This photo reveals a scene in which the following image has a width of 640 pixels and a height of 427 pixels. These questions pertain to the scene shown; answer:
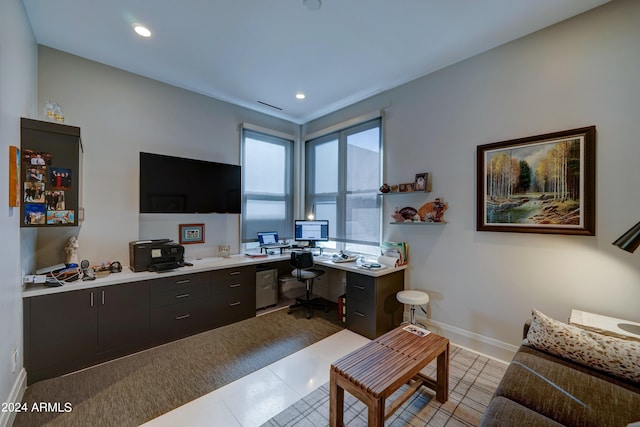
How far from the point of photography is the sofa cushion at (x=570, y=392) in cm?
125

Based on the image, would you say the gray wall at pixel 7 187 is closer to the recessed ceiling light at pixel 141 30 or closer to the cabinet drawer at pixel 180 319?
the recessed ceiling light at pixel 141 30

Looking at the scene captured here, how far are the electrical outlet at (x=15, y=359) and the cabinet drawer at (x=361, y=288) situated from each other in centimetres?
289

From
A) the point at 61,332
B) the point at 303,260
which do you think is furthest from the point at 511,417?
the point at 61,332

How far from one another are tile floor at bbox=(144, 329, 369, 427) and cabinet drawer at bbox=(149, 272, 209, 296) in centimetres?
126

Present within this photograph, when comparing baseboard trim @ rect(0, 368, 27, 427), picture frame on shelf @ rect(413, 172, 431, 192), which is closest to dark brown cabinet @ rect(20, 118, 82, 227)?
baseboard trim @ rect(0, 368, 27, 427)

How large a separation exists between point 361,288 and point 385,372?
4.65 feet

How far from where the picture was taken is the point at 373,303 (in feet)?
9.55

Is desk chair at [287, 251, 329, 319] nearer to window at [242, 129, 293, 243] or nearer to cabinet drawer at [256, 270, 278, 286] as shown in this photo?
cabinet drawer at [256, 270, 278, 286]

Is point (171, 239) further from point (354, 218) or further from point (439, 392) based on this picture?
point (439, 392)

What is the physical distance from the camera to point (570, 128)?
2.19 m

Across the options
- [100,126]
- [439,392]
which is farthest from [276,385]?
[100,126]

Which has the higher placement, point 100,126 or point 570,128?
point 100,126

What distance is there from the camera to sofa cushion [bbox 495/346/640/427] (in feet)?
4.09

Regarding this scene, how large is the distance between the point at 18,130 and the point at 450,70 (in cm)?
405
